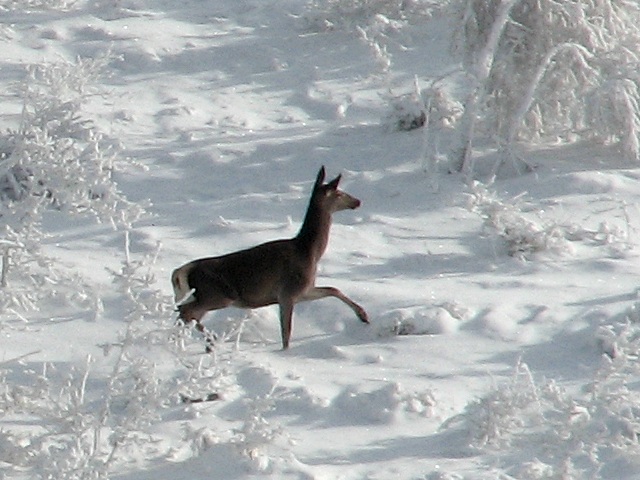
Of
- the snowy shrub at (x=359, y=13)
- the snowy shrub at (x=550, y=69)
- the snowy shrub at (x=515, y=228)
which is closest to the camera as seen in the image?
the snowy shrub at (x=515, y=228)

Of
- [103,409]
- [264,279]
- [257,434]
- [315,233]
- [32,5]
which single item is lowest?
[32,5]

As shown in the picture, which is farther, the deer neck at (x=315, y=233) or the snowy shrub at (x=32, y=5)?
the snowy shrub at (x=32, y=5)

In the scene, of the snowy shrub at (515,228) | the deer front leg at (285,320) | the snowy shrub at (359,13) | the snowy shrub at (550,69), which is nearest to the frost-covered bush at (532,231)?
the snowy shrub at (515,228)

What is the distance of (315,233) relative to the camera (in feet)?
30.1

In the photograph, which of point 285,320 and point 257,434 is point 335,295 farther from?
point 257,434

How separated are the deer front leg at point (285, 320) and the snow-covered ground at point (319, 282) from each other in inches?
7.5

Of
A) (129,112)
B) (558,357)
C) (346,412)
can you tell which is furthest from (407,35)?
(346,412)

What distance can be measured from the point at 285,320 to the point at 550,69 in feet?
19.3

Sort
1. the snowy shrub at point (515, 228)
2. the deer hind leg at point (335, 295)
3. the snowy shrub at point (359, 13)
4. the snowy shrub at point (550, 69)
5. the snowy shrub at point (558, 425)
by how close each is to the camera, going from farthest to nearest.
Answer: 1. the snowy shrub at point (359, 13)
2. the snowy shrub at point (550, 69)
3. the snowy shrub at point (515, 228)
4. the deer hind leg at point (335, 295)
5. the snowy shrub at point (558, 425)

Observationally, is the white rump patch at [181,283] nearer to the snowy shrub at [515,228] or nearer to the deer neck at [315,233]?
the deer neck at [315,233]

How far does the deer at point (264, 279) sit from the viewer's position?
28.5ft

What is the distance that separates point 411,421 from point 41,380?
7.09ft

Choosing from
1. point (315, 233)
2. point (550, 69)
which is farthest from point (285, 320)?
point (550, 69)

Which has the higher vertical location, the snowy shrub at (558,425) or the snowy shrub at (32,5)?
the snowy shrub at (558,425)
